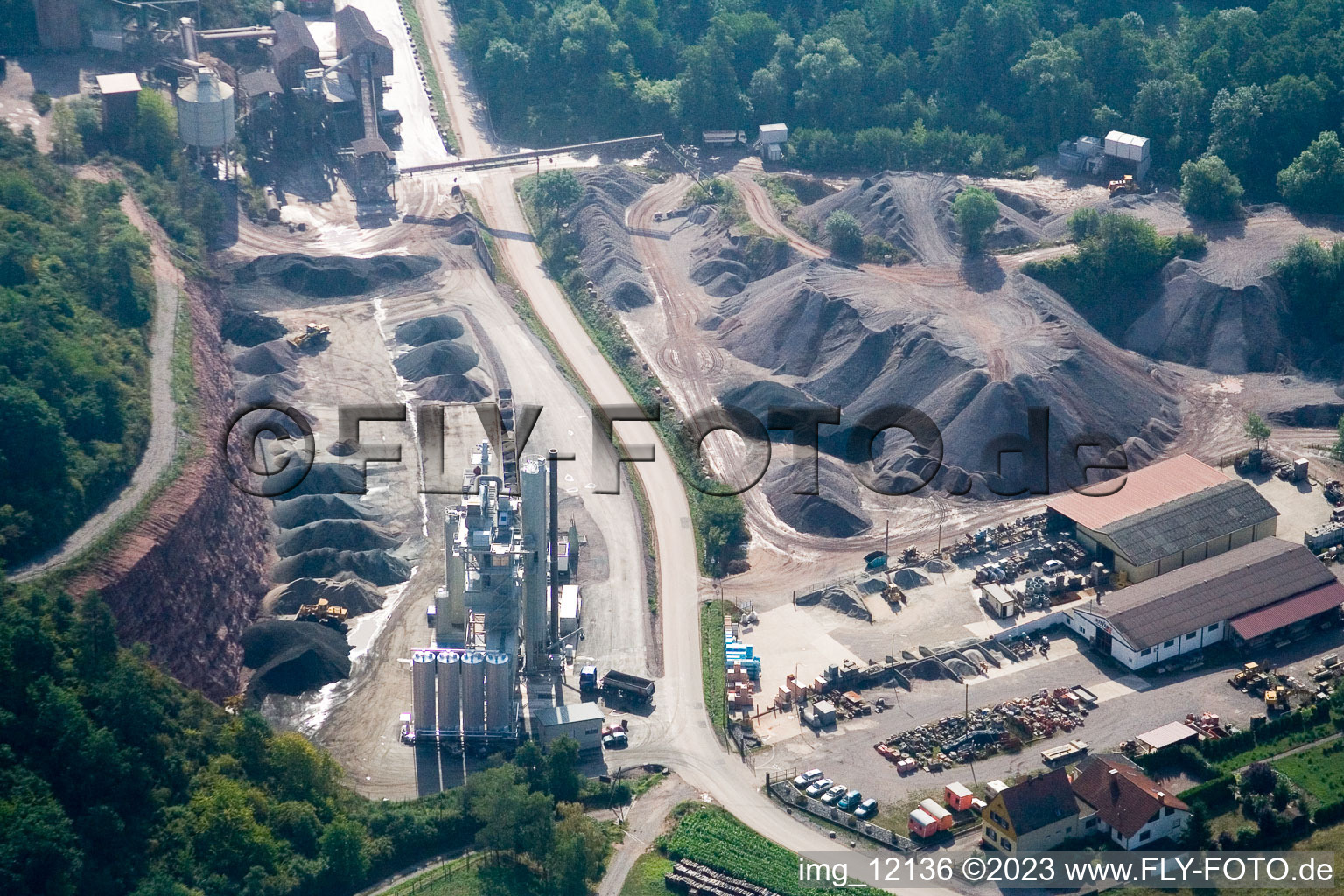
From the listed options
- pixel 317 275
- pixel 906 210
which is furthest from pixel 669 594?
pixel 317 275

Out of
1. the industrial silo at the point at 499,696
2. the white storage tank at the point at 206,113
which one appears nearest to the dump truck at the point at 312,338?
the white storage tank at the point at 206,113

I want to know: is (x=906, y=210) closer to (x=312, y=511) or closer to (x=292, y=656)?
(x=312, y=511)

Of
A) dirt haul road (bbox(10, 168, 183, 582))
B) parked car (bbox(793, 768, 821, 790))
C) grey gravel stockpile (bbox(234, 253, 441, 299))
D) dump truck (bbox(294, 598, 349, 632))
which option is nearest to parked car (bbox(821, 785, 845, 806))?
parked car (bbox(793, 768, 821, 790))

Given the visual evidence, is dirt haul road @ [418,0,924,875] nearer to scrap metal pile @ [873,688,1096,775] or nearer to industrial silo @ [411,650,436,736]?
scrap metal pile @ [873,688,1096,775]

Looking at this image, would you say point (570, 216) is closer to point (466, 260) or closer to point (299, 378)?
point (466, 260)

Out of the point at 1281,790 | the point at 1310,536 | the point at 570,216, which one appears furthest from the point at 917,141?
the point at 1281,790

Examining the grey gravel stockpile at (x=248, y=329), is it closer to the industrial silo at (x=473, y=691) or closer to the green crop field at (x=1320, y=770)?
the industrial silo at (x=473, y=691)
